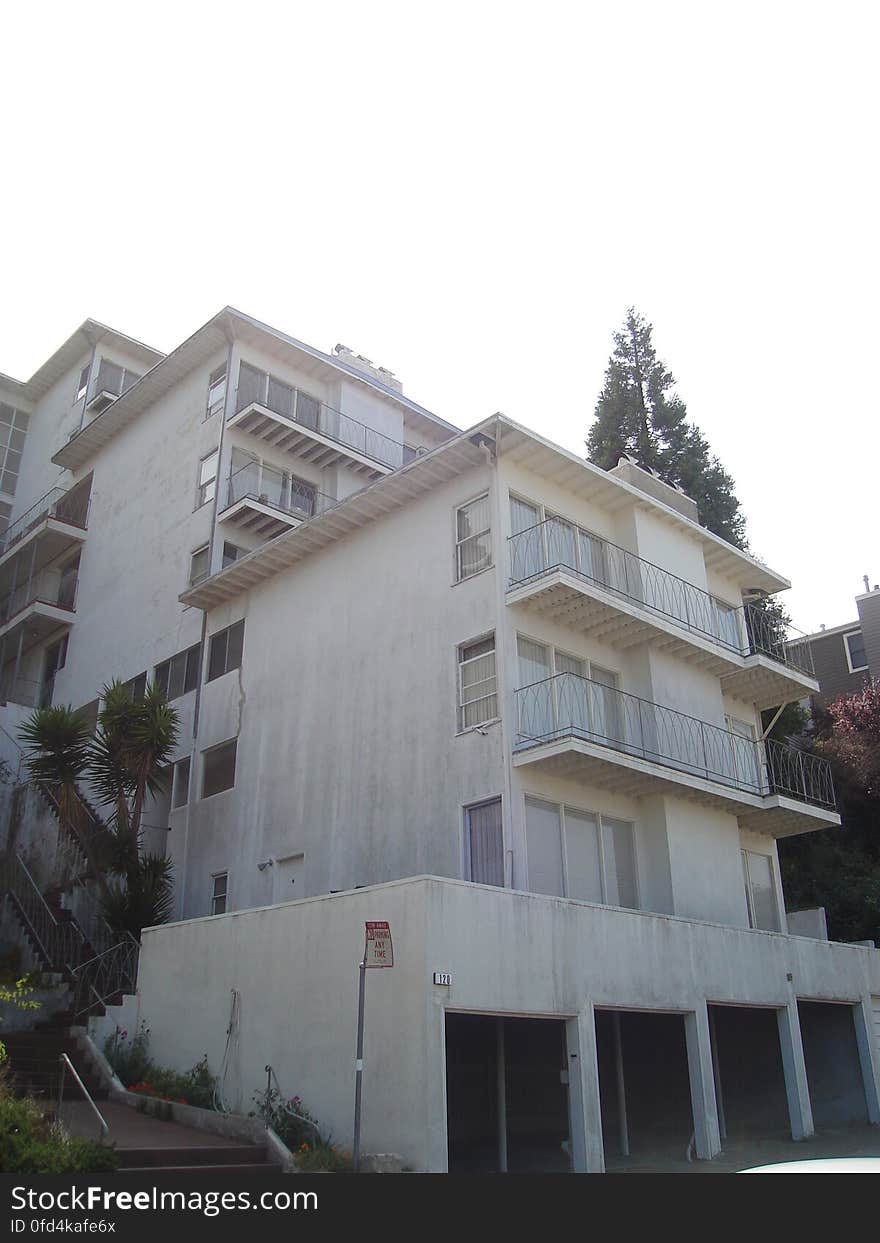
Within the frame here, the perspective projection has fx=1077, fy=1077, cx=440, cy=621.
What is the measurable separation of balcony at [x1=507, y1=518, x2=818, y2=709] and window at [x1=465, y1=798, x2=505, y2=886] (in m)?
3.83

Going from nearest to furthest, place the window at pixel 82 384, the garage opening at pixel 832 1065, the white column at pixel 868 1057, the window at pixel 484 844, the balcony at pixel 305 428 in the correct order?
the window at pixel 484 844
the white column at pixel 868 1057
the garage opening at pixel 832 1065
the balcony at pixel 305 428
the window at pixel 82 384

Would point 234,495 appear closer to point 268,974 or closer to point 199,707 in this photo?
point 199,707

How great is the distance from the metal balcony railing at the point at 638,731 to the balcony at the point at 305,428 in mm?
12704

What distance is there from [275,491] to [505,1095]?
56.7 feet

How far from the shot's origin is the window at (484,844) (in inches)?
717

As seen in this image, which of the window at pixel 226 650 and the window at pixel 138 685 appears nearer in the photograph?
the window at pixel 226 650

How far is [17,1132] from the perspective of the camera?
32.8ft

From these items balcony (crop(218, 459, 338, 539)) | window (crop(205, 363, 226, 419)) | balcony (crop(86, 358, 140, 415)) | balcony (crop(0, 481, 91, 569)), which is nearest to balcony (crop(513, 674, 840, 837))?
balcony (crop(218, 459, 338, 539))

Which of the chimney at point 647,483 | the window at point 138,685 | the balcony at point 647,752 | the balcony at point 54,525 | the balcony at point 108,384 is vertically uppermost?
the balcony at point 108,384

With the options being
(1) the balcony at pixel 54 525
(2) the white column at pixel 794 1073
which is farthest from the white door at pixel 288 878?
(1) the balcony at pixel 54 525

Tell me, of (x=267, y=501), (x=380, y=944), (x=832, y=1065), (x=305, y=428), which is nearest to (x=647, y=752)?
(x=832, y=1065)

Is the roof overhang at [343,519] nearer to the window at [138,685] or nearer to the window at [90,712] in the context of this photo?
the window at [138,685]

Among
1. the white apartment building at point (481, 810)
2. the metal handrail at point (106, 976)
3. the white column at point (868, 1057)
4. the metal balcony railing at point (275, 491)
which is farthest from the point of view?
the metal balcony railing at point (275, 491)

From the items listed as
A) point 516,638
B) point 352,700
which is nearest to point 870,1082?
point 516,638
